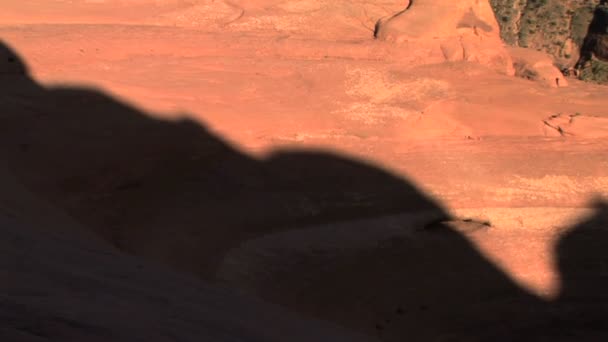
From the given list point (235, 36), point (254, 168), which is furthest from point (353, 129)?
point (235, 36)

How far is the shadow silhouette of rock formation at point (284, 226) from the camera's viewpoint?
4.89 m

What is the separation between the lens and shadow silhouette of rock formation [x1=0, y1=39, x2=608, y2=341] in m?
4.89

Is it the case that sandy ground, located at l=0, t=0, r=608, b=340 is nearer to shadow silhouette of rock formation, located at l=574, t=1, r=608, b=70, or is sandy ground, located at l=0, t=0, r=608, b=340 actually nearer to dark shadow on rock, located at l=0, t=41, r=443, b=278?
dark shadow on rock, located at l=0, t=41, r=443, b=278

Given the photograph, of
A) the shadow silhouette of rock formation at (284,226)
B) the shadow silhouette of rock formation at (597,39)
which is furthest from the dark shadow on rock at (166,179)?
the shadow silhouette of rock formation at (597,39)

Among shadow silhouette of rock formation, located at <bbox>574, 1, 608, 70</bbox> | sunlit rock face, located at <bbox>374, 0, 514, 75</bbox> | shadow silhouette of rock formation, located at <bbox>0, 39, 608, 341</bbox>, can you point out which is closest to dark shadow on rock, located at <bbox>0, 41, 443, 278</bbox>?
shadow silhouette of rock formation, located at <bbox>0, 39, 608, 341</bbox>

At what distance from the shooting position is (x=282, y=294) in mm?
4883

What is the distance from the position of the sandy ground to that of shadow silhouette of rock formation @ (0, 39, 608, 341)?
0.06 ft

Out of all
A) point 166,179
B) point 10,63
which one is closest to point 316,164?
point 166,179

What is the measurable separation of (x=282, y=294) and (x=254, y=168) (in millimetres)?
1980

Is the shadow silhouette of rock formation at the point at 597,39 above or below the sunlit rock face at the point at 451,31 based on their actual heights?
below

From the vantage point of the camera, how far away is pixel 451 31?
36.1 ft

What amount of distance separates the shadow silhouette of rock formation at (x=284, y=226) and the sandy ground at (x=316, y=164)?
19 millimetres

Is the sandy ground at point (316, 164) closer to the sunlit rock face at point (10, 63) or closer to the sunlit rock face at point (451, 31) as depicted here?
the sunlit rock face at point (10, 63)

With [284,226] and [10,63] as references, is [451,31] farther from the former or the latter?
[10,63]
